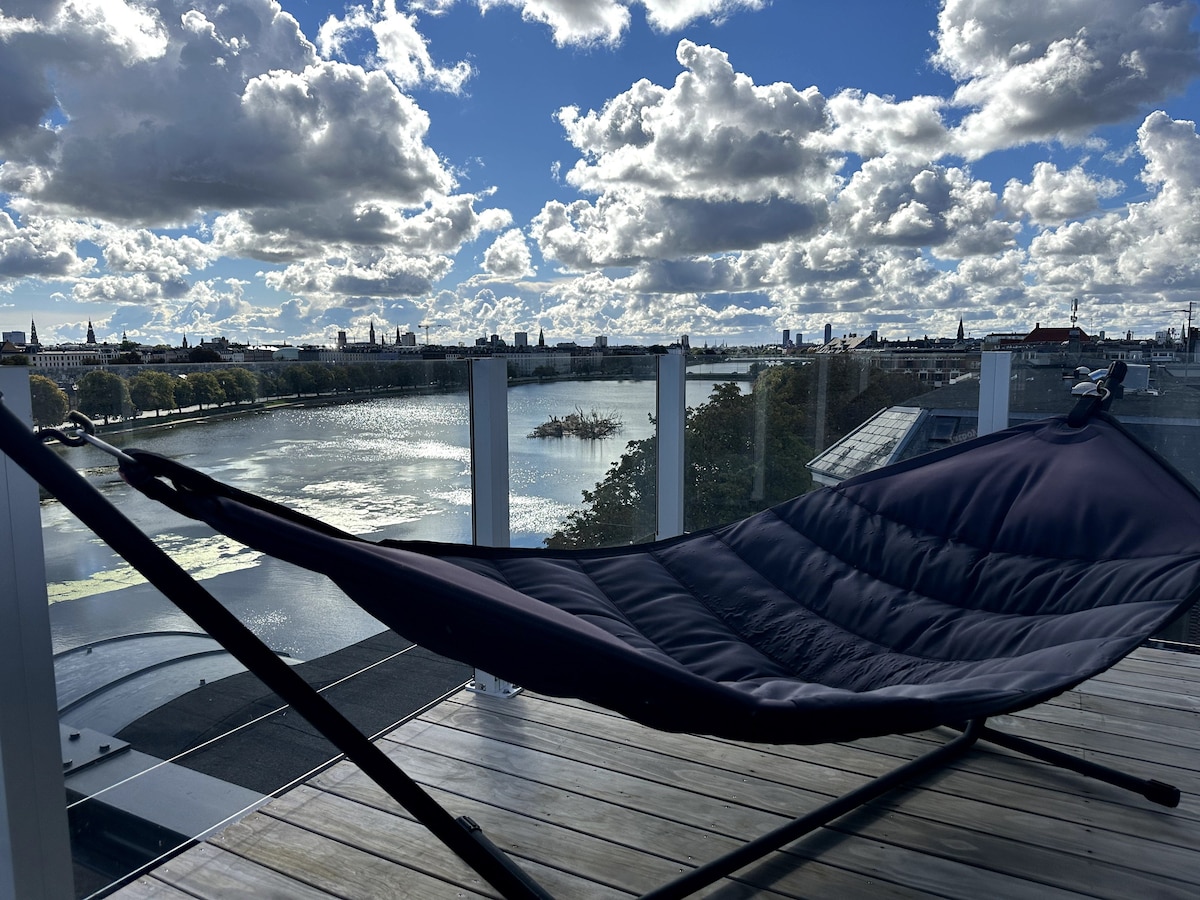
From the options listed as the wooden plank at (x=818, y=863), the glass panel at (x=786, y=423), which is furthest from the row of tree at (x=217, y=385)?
the glass panel at (x=786, y=423)

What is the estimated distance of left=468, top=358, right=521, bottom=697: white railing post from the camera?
2.11 metres

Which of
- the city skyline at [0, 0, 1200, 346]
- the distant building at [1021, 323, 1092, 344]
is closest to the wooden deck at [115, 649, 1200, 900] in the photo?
the distant building at [1021, 323, 1092, 344]

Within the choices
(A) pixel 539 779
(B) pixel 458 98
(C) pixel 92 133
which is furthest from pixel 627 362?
(C) pixel 92 133

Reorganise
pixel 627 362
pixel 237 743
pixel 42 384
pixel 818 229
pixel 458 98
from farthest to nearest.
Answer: pixel 818 229, pixel 458 98, pixel 627 362, pixel 237 743, pixel 42 384

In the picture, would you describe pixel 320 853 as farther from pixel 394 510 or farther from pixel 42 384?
pixel 42 384

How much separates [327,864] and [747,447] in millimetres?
2379

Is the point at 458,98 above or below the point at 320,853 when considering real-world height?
above

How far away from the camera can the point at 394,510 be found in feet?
6.67

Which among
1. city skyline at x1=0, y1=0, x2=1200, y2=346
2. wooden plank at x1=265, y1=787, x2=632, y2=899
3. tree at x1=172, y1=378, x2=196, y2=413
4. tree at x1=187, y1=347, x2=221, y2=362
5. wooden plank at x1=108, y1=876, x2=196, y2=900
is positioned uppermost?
city skyline at x1=0, y1=0, x2=1200, y2=346

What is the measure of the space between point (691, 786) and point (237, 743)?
1.03m

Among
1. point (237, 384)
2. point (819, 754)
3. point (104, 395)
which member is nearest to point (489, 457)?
point (237, 384)

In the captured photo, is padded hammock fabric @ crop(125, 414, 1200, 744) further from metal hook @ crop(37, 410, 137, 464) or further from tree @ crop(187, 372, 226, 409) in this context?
tree @ crop(187, 372, 226, 409)

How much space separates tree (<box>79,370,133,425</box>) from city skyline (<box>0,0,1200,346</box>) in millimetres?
7600

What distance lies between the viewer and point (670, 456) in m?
2.98
